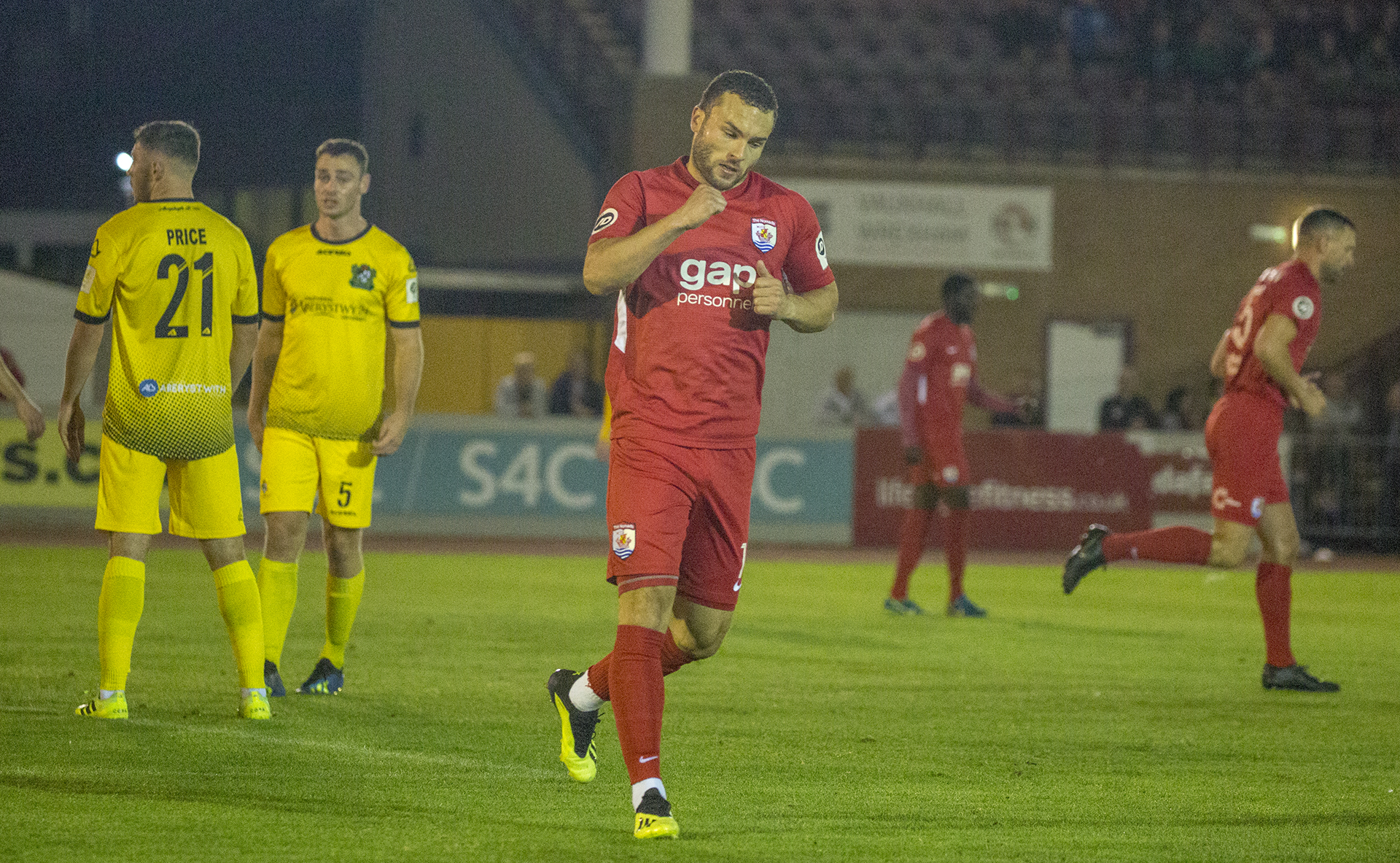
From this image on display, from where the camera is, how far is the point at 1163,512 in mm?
18750

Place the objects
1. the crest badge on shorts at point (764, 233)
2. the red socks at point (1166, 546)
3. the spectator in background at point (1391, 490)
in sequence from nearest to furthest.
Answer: the crest badge on shorts at point (764, 233) < the red socks at point (1166, 546) < the spectator in background at point (1391, 490)

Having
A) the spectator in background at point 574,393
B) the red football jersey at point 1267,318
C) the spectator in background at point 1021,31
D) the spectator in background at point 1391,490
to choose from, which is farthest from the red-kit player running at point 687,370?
the spectator in background at point 1021,31

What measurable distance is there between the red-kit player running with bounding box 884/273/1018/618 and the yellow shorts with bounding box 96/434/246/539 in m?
6.12

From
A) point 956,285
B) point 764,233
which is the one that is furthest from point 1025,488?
point 764,233

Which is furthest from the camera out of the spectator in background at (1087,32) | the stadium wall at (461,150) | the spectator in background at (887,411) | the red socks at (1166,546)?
the spectator in background at (1087,32)

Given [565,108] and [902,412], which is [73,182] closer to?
[565,108]

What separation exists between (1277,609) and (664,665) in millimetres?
4317

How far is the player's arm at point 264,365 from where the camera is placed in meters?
7.43

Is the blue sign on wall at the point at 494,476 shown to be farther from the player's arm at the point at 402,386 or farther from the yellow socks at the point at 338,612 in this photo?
the player's arm at the point at 402,386

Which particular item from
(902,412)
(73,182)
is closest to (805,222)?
(902,412)

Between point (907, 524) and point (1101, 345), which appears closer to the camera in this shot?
point (907, 524)

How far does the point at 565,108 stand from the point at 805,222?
66.8 feet

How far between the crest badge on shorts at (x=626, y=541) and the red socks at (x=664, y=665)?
407mm

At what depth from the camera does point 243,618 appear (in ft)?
22.2
